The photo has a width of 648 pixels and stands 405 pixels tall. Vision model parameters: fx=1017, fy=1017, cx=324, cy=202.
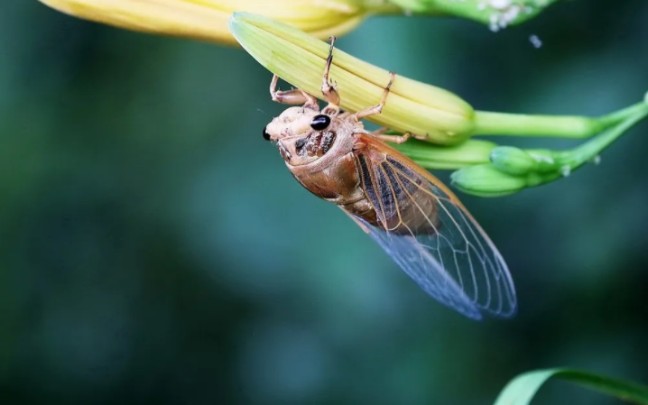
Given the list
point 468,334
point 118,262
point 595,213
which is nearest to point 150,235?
point 118,262

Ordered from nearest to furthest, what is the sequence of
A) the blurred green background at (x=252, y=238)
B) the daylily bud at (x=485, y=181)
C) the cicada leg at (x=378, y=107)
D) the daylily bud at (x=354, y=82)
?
the daylily bud at (x=354, y=82) → the cicada leg at (x=378, y=107) → the daylily bud at (x=485, y=181) → the blurred green background at (x=252, y=238)

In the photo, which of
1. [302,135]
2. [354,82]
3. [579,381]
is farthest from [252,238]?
Result: [579,381]

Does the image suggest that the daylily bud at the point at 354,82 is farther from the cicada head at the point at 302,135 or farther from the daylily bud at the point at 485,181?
the cicada head at the point at 302,135

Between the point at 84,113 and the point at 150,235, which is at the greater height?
the point at 84,113

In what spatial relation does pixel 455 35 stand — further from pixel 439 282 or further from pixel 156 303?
pixel 156 303

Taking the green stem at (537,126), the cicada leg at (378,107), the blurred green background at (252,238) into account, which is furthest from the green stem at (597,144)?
the blurred green background at (252,238)

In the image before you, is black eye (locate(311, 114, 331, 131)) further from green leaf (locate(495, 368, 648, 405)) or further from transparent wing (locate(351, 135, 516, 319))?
green leaf (locate(495, 368, 648, 405))

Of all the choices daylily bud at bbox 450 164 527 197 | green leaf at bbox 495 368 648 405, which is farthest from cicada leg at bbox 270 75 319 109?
green leaf at bbox 495 368 648 405
